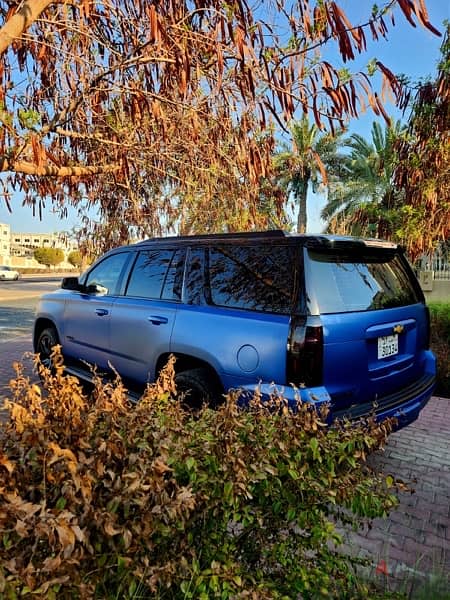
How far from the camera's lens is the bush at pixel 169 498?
1.25 meters

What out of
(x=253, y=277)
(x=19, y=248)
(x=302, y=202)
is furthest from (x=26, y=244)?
(x=253, y=277)

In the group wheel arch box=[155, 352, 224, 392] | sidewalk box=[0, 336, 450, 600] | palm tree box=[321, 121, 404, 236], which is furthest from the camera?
palm tree box=[321, 121, 404, 236]

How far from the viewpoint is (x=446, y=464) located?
3.93 meters

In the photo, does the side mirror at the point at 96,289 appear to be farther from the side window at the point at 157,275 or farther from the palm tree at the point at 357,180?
the palm tree at the point at 357,180

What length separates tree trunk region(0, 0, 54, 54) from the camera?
75.2 inches

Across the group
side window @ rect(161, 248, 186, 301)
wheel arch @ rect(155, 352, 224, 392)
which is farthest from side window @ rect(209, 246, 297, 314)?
wheel arch @ rect(155, 352, 224, 392)

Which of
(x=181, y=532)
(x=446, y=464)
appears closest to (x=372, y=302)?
(x=446, y=464)

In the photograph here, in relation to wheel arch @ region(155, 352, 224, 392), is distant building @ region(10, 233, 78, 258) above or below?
above

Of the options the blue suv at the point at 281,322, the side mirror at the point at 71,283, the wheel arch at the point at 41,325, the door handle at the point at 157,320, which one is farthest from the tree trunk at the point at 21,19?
the wheel arch at the point at 41,325

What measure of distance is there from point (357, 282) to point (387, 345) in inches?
21.4

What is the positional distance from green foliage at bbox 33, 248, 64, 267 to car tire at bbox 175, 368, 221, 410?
71228mm

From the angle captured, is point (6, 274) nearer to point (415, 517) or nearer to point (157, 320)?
point (157, 320)

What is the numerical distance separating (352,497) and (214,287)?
2.16 metres

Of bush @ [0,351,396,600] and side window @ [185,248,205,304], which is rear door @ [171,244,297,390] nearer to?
side window @ [185,248,205,304]
